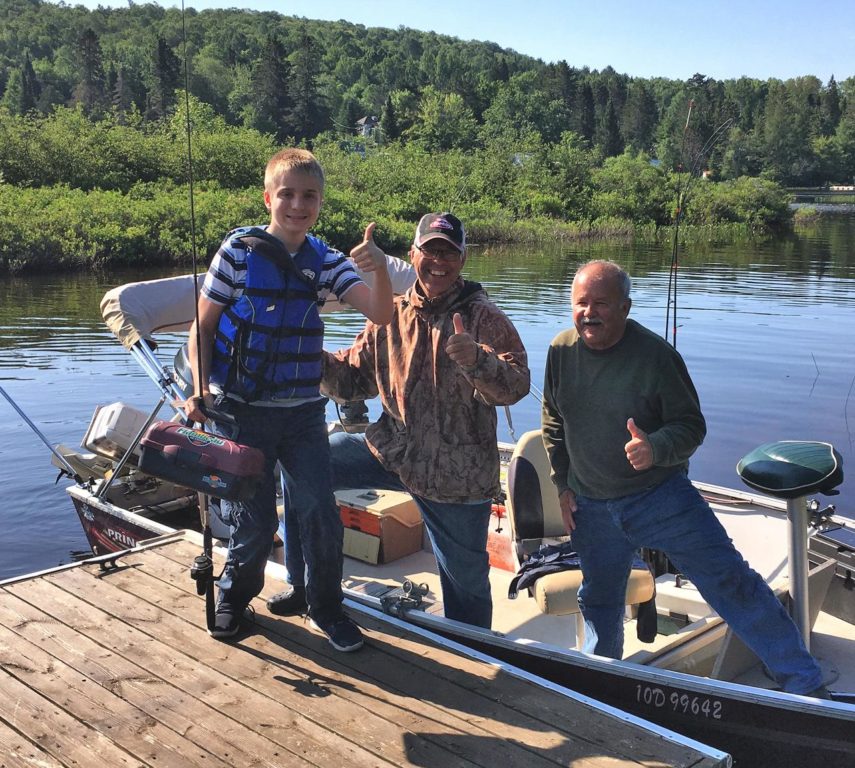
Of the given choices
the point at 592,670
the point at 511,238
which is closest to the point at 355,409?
the point at 592,670

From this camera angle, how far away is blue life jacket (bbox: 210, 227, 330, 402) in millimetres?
3406

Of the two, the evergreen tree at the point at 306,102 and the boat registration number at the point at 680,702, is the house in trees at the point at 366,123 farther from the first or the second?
the boat registration number at the point at 680,702

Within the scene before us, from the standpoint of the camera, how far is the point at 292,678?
3422 mm

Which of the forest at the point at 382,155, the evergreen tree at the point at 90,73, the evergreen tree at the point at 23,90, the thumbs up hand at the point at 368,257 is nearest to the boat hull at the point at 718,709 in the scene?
the thumbs up hand at the point at 368,257

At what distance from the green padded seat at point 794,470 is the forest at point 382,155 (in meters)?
1.34

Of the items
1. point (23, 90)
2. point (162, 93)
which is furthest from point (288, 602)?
point (23, 90)

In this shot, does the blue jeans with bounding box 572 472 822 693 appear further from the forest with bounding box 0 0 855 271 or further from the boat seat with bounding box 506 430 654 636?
the forest with bounding box 0 0 855 271

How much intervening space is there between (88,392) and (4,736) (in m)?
10.4

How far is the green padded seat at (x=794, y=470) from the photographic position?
344 centimetres

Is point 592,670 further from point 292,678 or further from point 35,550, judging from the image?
point 35,550

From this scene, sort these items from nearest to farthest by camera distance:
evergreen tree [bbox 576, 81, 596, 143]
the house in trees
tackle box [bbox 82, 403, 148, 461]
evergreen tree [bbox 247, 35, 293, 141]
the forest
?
tackle box [bbox 82, 403, 148, 461] < the forest < evergreen tree [bbox 247, 35, 293, 141] < evergreen tree [bbox 576, 81, 596, 143] < the house in trees

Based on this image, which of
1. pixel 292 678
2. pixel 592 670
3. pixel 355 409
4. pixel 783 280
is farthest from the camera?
pixel 783 280

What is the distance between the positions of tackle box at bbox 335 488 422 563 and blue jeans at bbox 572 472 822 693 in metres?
2.17

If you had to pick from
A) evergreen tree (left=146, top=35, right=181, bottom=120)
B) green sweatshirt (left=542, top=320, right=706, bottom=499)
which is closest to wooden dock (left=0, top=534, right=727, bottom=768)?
green sweatshirt (left=542, top=320, right=706, bottom=499)
